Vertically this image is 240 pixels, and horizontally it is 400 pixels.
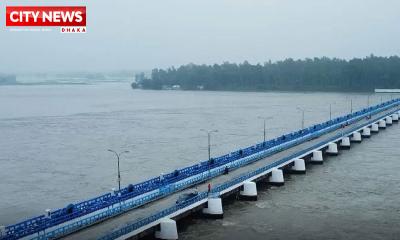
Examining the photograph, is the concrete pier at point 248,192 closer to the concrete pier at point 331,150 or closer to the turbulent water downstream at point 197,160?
the turbulent water downstream at point 197,160

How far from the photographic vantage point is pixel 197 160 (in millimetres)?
68312

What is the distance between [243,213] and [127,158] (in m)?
29.5

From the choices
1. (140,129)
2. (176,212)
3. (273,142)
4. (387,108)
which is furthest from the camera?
(387,108)

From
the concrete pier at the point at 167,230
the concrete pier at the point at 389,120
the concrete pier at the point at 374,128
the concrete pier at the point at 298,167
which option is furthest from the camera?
the concrete pier at the point at 389,120

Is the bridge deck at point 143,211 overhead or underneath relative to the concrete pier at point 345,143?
overhead

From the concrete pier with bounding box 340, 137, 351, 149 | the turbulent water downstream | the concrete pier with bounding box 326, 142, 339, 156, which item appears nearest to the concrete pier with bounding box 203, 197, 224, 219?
the turbulent water downstream

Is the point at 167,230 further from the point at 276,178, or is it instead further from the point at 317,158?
the point at 317,158

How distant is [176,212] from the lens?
3800 cm

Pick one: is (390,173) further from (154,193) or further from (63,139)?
(63,139)

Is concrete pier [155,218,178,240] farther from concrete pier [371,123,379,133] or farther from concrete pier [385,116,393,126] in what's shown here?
concrete pier [385,116,393,126]

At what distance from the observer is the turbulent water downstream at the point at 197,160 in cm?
4050

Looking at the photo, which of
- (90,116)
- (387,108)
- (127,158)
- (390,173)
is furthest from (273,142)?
(387,108)

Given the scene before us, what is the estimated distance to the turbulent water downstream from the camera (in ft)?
133

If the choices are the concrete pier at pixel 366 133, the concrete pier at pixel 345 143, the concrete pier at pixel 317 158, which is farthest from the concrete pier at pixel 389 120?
the concrete pier at pixel 317 158
